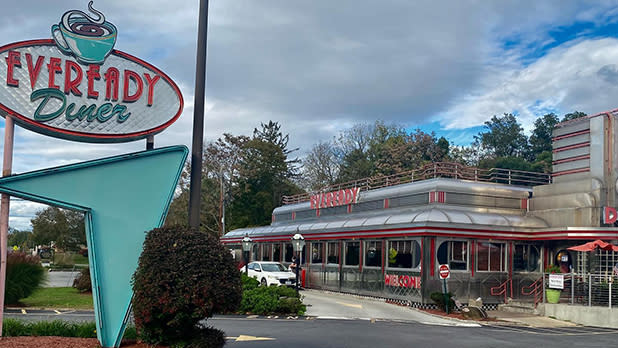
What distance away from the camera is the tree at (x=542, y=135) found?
229ft

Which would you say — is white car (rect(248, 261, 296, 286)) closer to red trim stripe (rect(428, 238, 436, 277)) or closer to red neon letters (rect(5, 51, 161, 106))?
red trim stripe (rect(428, 238, 436, 277))

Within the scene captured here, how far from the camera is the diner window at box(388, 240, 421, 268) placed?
79.4 ft

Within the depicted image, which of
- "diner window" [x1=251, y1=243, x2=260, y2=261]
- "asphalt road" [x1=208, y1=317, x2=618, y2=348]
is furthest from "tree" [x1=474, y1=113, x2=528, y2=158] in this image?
"asphalt road" [x1=208, y1=317, x2=618, y2=348]

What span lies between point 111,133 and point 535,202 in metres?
21.0

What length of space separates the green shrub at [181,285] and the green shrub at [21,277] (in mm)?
11900

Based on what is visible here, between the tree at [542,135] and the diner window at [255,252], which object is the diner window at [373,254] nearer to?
the diner window at [255,252]

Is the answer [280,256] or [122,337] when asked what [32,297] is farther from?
[280,256]

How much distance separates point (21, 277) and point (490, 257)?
57.3ft

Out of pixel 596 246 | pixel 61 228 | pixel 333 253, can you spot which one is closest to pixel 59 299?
pixel 333 253

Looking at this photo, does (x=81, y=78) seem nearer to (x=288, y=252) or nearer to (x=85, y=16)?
(x=85, y=16)

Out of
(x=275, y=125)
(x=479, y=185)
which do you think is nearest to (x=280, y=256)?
(x=479, y=185)

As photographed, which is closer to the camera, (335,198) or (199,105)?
(199,105)

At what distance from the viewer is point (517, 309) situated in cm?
→ 2350

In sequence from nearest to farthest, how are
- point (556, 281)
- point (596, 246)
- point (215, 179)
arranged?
point (556, 281), point (596, 246), point (215, 179)
